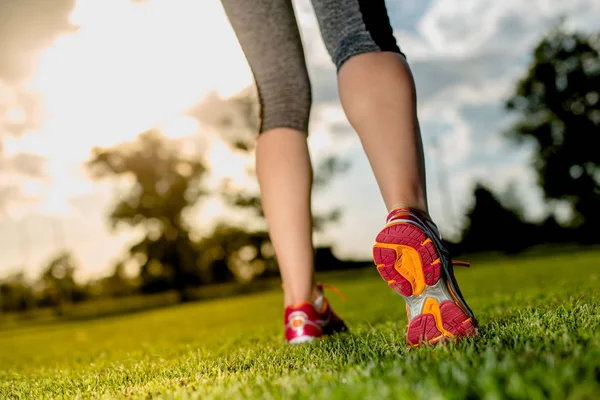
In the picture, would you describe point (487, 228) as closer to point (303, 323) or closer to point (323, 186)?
point (323, 186)

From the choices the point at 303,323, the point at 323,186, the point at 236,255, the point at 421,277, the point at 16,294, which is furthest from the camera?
the point at 16,294

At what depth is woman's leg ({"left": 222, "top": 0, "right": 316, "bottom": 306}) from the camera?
206cm

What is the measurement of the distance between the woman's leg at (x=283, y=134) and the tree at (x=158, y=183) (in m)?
34.8

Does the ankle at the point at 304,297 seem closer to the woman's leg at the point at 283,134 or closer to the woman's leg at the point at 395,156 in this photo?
the woman's leg at the point at 283,134

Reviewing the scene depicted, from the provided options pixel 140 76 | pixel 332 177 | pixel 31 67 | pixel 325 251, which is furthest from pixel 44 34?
pixel 325 251

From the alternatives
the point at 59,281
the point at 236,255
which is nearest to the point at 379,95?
the point at 236,255

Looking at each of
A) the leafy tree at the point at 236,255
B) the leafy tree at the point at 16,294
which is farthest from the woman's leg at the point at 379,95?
the leafy tree at the point at 16,294

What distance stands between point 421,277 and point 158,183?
3628 cm

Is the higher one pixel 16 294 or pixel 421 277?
pixel 421 277

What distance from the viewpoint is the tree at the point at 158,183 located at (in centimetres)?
3616

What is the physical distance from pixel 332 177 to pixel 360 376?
116 feet

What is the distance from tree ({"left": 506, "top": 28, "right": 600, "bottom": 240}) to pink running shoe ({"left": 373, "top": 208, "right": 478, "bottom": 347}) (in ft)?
113

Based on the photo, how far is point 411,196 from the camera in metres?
1.51

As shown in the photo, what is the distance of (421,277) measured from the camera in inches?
55.7
